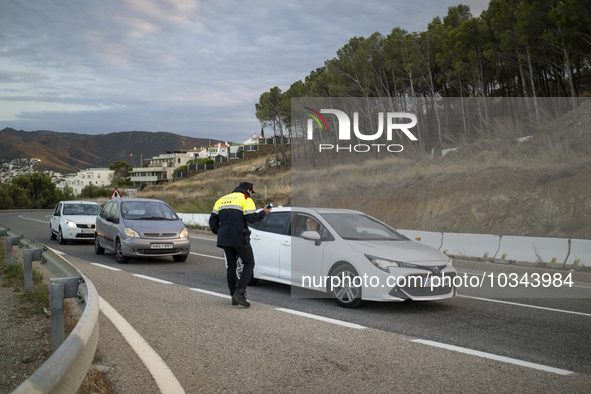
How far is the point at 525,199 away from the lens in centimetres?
1756

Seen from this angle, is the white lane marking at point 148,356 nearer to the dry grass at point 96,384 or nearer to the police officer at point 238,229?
the dry grass at point 96,384

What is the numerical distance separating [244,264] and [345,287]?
1559mm

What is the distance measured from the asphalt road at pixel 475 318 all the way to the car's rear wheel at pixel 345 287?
13 centimetres

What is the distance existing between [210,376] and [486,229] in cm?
1534

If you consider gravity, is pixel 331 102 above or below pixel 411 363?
above

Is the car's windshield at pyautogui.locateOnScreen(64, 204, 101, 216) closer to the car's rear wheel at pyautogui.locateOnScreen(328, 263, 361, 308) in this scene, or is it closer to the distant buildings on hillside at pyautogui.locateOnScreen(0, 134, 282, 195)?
the car's rear wheel at pyautogui.locateOnScreen(328, 263, 361, 308)

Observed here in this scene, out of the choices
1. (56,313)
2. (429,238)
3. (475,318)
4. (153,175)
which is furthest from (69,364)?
(153,175)

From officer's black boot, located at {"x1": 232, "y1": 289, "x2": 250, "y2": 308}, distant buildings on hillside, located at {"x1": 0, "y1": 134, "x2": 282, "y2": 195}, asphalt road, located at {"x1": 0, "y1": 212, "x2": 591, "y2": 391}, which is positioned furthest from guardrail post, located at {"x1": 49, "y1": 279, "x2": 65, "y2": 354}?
distant buildings on hillside, located at {"x1": 0, "y1": 134, "x2": 282, "y2": 195}

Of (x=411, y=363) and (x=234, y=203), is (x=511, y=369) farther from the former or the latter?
(x=234, y=203)

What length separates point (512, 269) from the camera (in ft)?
38.5

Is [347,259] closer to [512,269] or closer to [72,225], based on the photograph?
[512,269]

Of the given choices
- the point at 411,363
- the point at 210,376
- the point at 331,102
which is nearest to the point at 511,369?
the point at 411,363

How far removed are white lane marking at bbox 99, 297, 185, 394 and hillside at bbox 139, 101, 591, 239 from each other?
524 inches

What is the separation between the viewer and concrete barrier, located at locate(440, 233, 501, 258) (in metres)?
12.6
